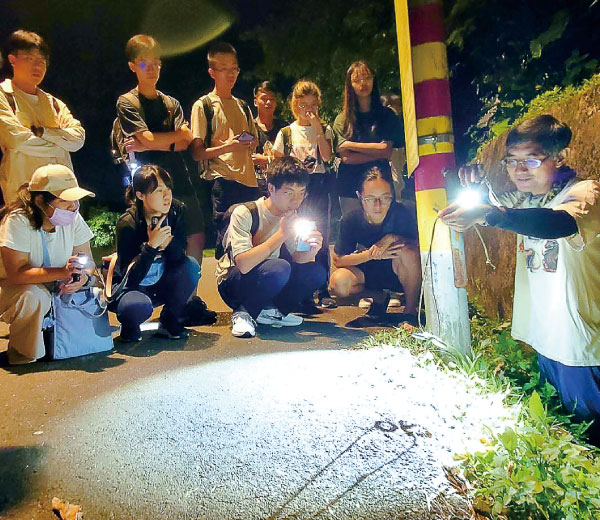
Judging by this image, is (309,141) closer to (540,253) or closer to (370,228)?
(370,228)

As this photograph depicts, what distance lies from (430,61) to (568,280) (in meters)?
1.38

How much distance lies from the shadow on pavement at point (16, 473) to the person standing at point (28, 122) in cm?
252

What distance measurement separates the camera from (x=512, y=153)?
222 centimetres

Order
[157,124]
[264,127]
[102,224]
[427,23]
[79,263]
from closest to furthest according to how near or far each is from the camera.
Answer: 1. [427,23]
2. [79,263]
3. [157,124]
4. [264,127]
5. [102,224]

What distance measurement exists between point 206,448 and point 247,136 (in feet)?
9.53

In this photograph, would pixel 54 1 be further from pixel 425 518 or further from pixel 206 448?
pixel 425 518

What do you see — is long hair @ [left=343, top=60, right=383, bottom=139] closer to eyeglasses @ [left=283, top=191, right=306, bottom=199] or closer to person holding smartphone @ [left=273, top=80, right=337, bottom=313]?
person holding smartphone @ [left=273, top=80, right=337, bottom=313]

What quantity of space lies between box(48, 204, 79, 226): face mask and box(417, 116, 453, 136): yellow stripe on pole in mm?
2398

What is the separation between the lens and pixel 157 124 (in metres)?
4.19

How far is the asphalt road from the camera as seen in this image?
1.69m

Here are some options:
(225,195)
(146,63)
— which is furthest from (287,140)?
(146,63)

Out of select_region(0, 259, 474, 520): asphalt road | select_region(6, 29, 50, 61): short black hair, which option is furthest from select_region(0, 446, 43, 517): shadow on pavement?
select_region(6, 29, 50, 61): short black hair

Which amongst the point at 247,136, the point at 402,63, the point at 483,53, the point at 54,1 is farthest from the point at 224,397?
the point at 54,1

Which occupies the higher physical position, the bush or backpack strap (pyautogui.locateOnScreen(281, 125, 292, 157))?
backpack strap (pyautogui.locateOnScreen(281, 125, 292, 157))
